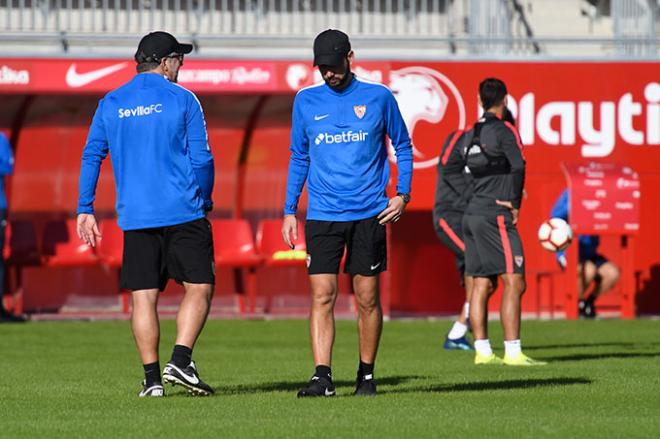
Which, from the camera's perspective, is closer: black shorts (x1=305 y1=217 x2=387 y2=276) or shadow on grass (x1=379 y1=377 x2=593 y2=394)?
black shorts (x1=305 y1=217 x2=387 y2=276)

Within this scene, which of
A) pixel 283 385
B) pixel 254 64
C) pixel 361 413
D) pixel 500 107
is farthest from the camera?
pixel 254 64

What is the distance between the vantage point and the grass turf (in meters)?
7.61

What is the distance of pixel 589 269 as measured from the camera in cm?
1908

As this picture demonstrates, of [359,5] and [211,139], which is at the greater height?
[359,5]

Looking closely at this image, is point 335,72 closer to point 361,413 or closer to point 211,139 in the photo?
point 361,413

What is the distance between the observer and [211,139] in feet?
64.3

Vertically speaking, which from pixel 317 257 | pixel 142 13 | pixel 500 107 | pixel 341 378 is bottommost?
Result: pixel 341 378

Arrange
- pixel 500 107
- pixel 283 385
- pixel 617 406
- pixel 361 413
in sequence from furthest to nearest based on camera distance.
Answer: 1. pixel 500 107
2. pixel 283 385
3. pixel 617 406
4. pixel 361 413

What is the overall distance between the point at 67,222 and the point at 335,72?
10.9 meters

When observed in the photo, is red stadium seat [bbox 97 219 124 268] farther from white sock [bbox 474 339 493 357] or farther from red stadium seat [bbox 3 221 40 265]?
white sock [bbox 474 339 493 357]

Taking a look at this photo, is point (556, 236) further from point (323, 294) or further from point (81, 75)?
point (323, 294)

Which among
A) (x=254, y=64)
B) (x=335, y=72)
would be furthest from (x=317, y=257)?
(x=254, y=64)

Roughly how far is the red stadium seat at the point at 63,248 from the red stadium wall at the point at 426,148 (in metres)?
0.53

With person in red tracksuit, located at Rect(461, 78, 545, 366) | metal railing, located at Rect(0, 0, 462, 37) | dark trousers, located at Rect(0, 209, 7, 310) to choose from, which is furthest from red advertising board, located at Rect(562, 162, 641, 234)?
person in red tracksuit, located at Rect(461, 78, 545, 366)
